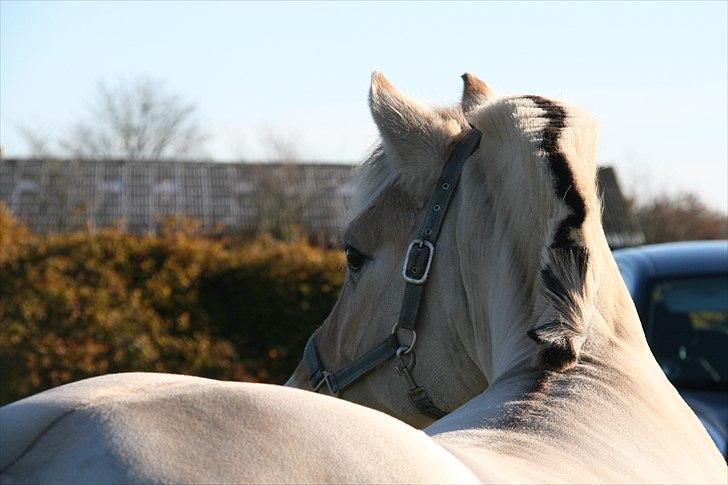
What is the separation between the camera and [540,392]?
195 centimetres

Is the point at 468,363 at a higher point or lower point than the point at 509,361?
lower

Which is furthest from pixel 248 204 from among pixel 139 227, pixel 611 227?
pixel 611 227

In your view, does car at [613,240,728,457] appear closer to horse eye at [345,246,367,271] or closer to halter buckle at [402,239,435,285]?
horse eye at [345,246,367,271]

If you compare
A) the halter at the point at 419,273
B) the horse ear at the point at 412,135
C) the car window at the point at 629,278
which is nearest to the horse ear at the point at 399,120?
the horse ear at the point at 412,135

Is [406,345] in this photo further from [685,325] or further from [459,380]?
[685,325]

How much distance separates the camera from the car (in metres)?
4.88

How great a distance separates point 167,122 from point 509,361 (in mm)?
44182

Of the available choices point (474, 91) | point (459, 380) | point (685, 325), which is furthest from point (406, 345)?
point (685, 325)

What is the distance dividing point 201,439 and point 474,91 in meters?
2.07

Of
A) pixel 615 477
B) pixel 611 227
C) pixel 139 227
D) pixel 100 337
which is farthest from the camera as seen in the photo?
pixel 611 227

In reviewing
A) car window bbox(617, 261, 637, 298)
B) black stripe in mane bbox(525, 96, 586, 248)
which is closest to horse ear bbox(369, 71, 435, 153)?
black stripe in mane bbox(525, 96, 586, 248)

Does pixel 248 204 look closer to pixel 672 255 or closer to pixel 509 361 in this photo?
pixel 672 255

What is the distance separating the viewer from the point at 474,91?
3.12 meters

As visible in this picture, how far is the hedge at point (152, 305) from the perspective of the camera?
351 inches
